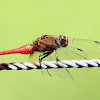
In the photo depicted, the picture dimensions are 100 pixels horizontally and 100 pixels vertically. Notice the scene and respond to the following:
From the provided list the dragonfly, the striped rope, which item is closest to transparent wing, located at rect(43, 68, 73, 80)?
the dragonfly

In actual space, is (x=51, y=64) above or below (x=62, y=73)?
above

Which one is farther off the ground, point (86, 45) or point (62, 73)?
point (86, 45)

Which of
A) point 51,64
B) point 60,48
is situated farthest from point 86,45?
point 51,64

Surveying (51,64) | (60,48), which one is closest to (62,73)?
(60,48)

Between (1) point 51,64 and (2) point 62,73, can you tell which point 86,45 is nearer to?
(2) point 62,73

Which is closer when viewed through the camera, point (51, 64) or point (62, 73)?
point (51, 64)

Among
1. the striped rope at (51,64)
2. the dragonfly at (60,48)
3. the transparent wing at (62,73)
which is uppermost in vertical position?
the striped rope at (51,64)

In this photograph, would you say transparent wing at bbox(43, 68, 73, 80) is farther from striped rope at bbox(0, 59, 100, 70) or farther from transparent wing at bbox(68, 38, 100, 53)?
striped rope at bbox(0, 59, 100, 70)

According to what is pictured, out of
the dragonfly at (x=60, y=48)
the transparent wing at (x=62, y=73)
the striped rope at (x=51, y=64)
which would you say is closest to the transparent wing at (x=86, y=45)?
the dragonfly at (x=60, y=48)

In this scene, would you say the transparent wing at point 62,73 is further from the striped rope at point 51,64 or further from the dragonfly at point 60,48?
the striped rope at point 51,64
